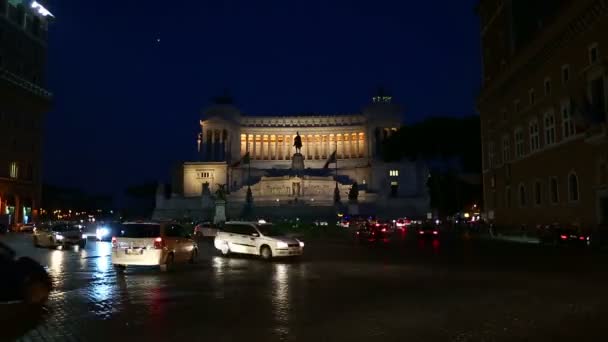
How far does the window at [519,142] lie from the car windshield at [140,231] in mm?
35615

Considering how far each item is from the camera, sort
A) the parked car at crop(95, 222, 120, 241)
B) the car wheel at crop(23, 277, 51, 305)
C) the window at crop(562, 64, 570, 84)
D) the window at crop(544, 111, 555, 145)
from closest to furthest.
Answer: the car wheel at crop(23, 277, 51, 305) < the window at crop(562, 64, 570, 84) < the window at crop(544, 111, 555, 145) < the parked car at crop(95, 222, 120, 241)

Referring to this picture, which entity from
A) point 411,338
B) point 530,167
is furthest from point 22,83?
point 411,338

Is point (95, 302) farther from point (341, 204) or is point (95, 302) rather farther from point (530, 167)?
point (341, 204)

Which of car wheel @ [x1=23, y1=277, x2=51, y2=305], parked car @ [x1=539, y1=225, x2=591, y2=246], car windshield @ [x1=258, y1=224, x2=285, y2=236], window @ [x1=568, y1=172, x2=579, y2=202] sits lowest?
car wheel @ [x1=23, y1=277, x2=51, y2=305]

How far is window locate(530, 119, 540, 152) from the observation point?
41969mm

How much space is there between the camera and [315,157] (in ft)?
429

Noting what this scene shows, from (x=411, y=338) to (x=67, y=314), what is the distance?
21.7 feet

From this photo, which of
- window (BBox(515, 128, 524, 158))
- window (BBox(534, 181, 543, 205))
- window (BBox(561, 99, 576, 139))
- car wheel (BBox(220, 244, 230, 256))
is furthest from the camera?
window (BBox(515, 128, 524, 158))

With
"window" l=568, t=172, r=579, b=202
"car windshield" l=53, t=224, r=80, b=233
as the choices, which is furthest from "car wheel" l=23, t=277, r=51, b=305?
"window" l=568, t=172, r=579, b=202

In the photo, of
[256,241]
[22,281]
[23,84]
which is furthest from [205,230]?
[23,84]

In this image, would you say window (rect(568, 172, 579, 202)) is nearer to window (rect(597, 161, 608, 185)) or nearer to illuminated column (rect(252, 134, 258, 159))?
window (rect(597, 161, 608, 185))

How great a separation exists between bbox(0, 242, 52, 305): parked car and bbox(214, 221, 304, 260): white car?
1251 centimetres

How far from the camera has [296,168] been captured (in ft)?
350

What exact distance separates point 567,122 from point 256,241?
23.6 metres
